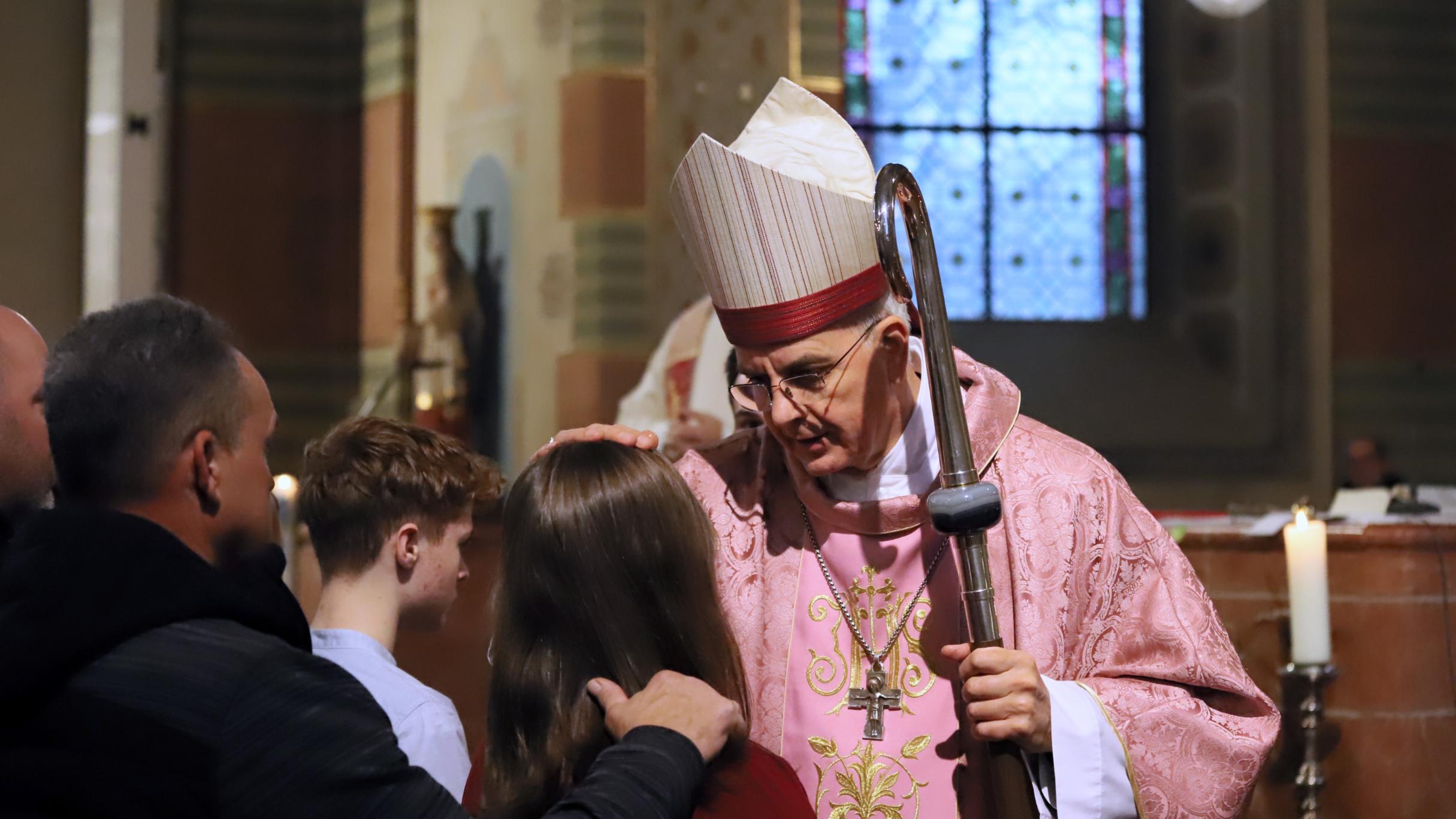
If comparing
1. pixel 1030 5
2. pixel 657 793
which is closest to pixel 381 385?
pixel 1030 5

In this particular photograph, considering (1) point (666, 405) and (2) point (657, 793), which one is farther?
(1) point (666, 405)

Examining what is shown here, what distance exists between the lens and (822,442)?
235 cm

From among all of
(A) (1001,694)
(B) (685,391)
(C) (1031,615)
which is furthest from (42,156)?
(A) (1001,694)

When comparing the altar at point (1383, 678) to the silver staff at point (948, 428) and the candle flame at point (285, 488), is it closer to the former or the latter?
the silver staff at point (948, 428)

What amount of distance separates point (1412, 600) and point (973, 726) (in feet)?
7.96

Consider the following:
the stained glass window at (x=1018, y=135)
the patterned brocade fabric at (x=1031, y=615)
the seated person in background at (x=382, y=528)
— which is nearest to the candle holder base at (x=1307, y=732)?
the patterned brocade fabric at (x=1031, y=615)

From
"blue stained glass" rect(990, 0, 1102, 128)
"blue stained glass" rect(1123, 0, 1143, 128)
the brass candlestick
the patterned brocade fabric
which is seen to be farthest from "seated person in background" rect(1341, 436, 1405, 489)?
the patterned brocade fabric

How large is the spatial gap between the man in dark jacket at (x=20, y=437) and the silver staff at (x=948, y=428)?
1177 millimetres

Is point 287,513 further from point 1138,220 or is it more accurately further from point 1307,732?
point 1138,220

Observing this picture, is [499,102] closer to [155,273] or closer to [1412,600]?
[155,273]

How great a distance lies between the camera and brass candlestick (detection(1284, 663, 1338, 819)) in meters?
3.65

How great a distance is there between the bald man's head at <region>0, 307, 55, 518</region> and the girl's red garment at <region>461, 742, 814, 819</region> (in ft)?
3.36

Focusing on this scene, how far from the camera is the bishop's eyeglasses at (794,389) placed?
7.61 feet

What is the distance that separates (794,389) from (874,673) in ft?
1.50
